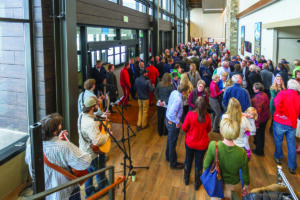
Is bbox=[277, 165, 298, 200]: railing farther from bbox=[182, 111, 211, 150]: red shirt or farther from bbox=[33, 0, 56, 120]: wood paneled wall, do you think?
bbox=[33, 0, 56, 120]: wood paneled wall

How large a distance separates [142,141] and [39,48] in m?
2.90

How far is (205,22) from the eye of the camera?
37969 mm

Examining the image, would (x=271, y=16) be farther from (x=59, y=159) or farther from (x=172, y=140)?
Answer: (x=59, y=159)

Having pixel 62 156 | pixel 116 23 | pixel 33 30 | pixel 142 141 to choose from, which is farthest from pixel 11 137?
pixel 116 23

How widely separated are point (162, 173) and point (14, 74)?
2874 millimetres

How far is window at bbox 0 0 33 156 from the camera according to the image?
3.88m

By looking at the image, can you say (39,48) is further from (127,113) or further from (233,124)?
(127,113)

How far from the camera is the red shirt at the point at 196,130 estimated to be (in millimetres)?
3631

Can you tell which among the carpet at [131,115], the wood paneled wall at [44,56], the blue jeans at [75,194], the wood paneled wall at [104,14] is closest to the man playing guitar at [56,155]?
the blue jeans at [75,194]

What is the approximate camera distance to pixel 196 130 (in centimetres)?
364

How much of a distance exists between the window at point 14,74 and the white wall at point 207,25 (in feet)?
119

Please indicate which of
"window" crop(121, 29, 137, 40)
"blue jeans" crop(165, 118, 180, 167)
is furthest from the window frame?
"window" crop(121, 29, 137, 40)

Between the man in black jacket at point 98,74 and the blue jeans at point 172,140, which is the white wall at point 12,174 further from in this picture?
the man in black jacket at point 98,74

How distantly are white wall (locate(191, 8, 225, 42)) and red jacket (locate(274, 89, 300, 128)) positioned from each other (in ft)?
115
